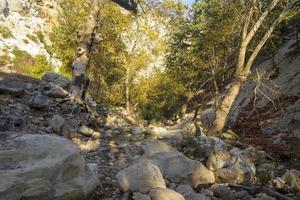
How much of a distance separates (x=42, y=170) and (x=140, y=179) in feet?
5.88

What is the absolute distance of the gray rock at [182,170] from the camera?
24.1 ft

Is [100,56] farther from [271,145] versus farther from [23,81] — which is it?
[271,145]

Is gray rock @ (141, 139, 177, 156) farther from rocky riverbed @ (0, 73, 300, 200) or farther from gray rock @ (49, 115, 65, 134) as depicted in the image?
gray rock @ (49, 115, 65, 134)

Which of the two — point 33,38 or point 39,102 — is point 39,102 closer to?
point 39,102

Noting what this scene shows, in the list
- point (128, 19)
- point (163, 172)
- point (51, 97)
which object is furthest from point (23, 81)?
point (128, 19)

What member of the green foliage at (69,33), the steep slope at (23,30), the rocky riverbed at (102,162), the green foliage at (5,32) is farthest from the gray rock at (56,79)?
the green foliage at (5,32)

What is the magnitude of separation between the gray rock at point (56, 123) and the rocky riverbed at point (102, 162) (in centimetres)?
3

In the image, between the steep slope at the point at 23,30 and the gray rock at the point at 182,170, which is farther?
the steep slope at the point at 23,30

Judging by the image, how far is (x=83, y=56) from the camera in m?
13.2

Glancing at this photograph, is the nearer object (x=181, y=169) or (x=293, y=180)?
(x=181, y=169)

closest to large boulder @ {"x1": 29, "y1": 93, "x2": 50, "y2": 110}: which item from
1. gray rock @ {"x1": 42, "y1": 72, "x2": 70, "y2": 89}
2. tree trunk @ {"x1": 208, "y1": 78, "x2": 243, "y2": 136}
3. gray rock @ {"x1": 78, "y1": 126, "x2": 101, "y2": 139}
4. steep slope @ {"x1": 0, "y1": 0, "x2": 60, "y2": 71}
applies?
gray rock @ {"x1": 78, "y1": 126, "x2": 101, "y2": 139}

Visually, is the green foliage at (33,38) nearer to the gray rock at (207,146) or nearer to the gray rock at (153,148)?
the gray rock at (207,146)

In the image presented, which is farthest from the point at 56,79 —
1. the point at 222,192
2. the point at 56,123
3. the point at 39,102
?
the point at 222,192

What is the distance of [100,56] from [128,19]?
500cm
